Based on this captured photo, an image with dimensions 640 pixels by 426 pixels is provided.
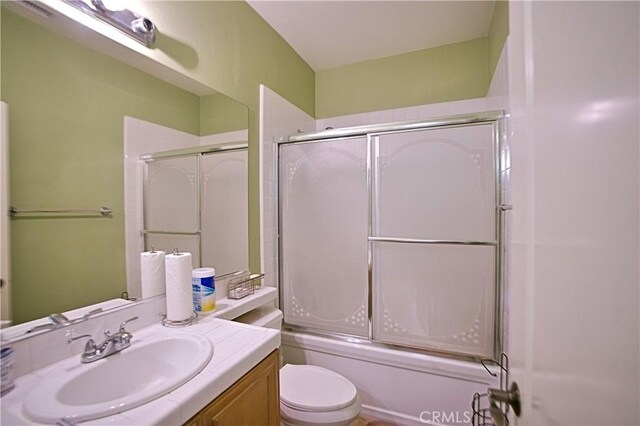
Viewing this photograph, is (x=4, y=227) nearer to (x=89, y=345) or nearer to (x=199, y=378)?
(x=89, y=345)

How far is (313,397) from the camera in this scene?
1397 millimetres

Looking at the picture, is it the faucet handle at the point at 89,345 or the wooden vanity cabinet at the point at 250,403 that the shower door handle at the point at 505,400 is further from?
the faucet handle at the point at 89,345

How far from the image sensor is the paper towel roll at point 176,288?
1.15m

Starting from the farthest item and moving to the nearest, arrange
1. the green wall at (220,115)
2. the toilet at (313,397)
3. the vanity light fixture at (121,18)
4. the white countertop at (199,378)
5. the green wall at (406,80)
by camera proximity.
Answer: the green wall at (406,80), the green wall at (220,115), the toilet at (313,397), the vanity light fixture at (121,18), the white countertop at (199,378)

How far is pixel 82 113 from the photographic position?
3.21 feet

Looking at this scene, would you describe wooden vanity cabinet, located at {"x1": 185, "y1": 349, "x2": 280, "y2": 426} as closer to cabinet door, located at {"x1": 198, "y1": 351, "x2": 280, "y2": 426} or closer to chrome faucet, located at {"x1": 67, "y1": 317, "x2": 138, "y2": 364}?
cabinet door, located at {"x1": 198, "y1": 351, "x2": 280, "y2": 426}

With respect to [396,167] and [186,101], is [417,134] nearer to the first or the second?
[396,167]

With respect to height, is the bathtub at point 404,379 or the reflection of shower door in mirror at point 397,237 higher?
the reflection of shower door in mirror at point 397,237

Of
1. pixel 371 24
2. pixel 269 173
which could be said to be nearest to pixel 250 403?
pixel 269 173

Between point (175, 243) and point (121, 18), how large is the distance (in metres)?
0.93

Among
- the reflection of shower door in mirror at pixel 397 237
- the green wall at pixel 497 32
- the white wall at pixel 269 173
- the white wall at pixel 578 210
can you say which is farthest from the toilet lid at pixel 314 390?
the green wall at pixel 497 32

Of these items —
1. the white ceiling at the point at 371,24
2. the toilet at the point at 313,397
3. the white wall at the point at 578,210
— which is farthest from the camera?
the white ceiling at the point at 371,24

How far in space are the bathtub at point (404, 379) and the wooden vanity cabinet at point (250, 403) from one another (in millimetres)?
845

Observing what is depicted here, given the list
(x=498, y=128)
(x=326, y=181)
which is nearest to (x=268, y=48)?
(x=326, y=181)
